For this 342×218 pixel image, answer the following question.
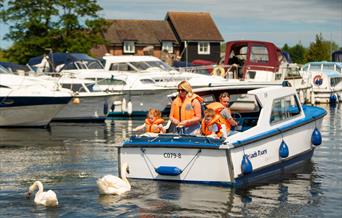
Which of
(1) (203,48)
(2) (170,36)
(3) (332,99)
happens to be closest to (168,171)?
(3) (332,99)

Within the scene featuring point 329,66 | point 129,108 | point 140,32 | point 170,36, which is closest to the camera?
point 129,108

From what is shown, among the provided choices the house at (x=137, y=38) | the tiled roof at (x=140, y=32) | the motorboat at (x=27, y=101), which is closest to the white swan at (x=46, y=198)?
the motorboat at (x=27, y=101)

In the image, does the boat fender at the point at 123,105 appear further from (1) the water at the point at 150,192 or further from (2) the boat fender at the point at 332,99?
(2) the boat fender at the point at 332,99

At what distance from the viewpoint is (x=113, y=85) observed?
3325cm

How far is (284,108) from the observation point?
1659 centimetres

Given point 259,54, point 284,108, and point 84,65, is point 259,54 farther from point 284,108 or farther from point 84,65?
point 284,108

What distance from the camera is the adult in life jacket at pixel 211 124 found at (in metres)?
14.6

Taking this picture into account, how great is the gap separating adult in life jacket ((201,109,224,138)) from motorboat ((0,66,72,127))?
13320mm

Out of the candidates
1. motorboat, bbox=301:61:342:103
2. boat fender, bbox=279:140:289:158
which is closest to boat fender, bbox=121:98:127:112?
motorboat, bbox=301:61:342:103

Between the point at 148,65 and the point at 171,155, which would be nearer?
the point at 171,155

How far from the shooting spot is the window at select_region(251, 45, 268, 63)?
35.2 metres

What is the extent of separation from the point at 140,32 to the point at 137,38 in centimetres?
176

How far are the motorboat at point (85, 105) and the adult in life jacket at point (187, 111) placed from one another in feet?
48.9

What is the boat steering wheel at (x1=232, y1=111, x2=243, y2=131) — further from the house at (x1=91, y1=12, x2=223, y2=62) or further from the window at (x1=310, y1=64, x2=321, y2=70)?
the house at (x1=91, y1=12, x2=223, y2=62)
